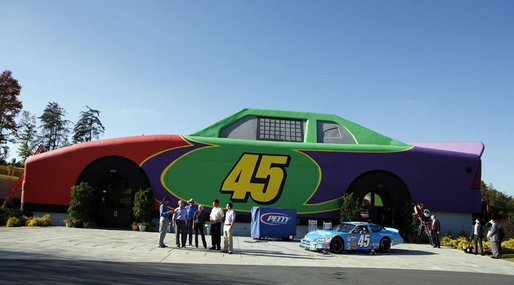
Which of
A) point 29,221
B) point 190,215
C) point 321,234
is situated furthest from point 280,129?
point 29,221

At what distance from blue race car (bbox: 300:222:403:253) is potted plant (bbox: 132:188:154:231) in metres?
10.6

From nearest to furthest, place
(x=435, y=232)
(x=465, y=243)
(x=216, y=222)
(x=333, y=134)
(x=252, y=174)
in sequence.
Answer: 1. (x=216, y=222)
2. (x=465, y=243)
3. (x=435, y=232)
4. (x=252, y=174)
5. (x=333, y=134)

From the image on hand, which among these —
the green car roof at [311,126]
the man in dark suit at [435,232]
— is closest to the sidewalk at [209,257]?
the man in dark suit at [435,232]

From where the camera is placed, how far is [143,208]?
21.5 metres

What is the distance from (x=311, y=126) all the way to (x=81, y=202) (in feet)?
54.1

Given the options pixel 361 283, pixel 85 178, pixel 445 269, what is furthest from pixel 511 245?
pixel 85 178

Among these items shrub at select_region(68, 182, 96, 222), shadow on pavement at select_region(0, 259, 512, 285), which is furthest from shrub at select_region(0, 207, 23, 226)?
shadow on pavement at select_region(0, 259, 512, 285)

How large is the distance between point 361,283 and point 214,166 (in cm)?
1537

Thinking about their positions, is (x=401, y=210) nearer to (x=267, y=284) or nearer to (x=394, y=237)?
(x=394, y=237)

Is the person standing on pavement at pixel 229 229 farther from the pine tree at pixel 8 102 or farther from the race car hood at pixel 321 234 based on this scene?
the pine tree at pixel 8 102

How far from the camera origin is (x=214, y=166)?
2278 centimetres

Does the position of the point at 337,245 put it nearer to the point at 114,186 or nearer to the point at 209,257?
the point at 209,257

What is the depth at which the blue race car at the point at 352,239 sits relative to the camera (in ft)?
49.7

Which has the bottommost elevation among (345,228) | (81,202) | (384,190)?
(345,228)
